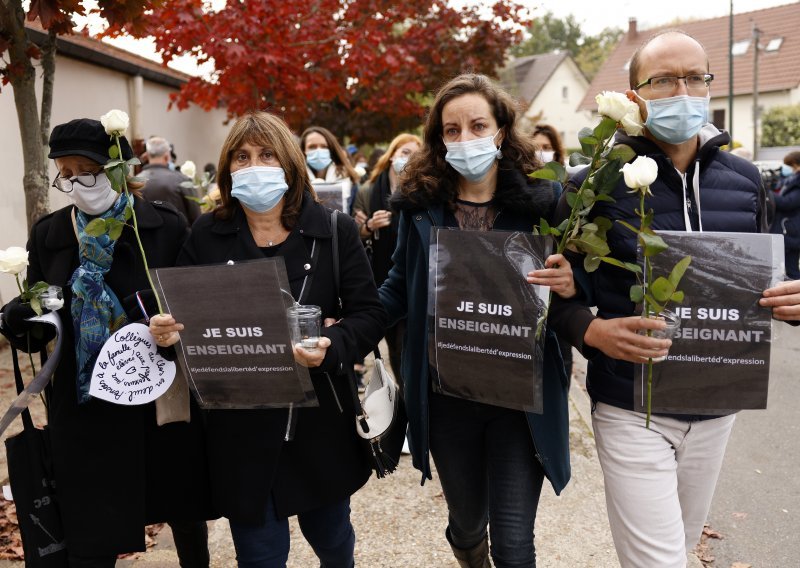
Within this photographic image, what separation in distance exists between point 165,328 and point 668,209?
67.2 inches

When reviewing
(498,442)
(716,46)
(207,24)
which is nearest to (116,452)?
(498,442)

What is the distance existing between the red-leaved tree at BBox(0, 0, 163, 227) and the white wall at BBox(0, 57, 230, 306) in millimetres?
4193

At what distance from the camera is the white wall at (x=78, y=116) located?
833cm

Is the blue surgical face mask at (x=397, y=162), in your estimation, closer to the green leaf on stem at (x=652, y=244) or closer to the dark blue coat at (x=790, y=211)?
the green leaf on stem at (x=652, y=244)

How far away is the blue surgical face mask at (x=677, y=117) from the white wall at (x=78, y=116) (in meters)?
6.92

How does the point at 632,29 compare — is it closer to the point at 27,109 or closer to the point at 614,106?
the point at 27,109

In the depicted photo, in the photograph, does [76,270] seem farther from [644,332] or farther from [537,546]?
[537,546]

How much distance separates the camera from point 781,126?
34250 mm

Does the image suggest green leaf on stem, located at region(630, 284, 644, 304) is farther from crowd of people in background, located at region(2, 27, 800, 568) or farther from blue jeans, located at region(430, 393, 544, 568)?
blue jeans, located at region(430, 393, 544, 568)

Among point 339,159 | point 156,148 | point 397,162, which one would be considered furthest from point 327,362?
point 156,148

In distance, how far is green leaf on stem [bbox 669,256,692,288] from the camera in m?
2.08

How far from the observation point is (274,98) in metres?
8.87

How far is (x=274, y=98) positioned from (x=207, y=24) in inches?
51.7

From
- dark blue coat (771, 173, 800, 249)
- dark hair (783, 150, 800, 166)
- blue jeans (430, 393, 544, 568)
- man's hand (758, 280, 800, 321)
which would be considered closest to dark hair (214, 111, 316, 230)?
blue jeans (430, 393, 544, 568)
